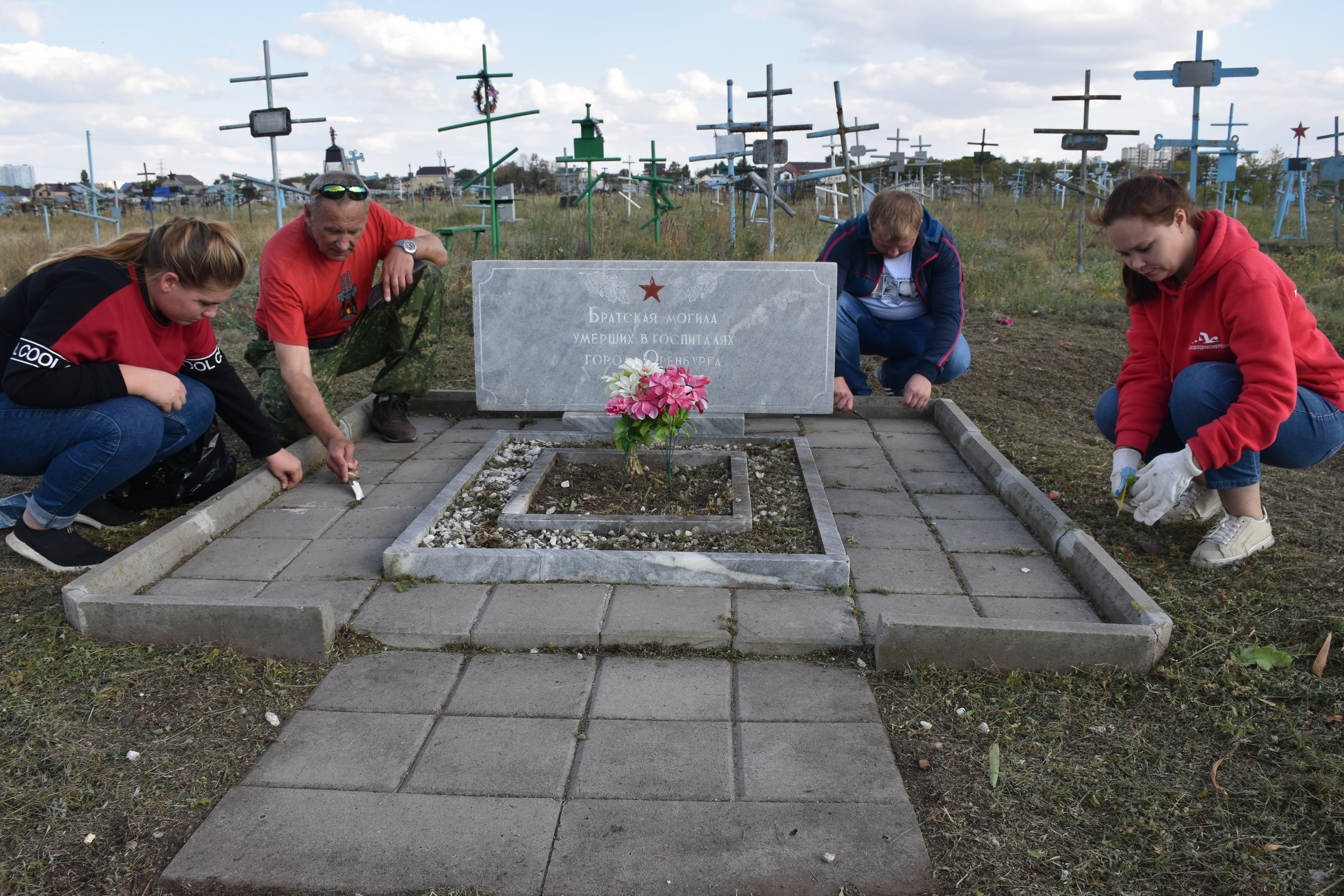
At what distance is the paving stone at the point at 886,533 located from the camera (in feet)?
11.5

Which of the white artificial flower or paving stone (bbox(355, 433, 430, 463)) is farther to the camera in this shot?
paving stone (bbox(355, 433, 430, 463))

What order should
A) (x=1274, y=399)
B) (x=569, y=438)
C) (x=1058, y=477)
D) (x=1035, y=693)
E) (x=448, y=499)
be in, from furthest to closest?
(x=569, y=438) → (x=1058, y=477) → (x=448, y=499) → (x=1274, y=399) → (x=1035, y=693)

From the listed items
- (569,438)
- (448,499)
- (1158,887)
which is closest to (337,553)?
(448,499)

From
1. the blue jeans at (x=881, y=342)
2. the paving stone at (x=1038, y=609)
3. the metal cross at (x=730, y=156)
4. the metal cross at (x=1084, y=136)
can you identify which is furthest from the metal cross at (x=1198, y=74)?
the paving stone at (x=1038, y=609)

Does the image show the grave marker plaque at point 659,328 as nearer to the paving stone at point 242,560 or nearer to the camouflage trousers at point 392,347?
the camouflage trousers at point 392,347

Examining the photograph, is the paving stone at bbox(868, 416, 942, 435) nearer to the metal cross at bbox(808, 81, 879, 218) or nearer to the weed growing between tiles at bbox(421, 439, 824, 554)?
the weed growing between tiles at bbox(421, 439, 824, 554)

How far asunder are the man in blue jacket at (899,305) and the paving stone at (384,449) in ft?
7.72

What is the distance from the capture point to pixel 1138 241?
10.1ft

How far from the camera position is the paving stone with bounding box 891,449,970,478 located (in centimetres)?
444

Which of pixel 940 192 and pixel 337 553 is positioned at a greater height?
pixel 940 192

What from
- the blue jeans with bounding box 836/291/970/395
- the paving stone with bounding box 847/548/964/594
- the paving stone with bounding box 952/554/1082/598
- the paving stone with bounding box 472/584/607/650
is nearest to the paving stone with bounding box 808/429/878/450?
the blue jeans with bounding box 836/291/970/395

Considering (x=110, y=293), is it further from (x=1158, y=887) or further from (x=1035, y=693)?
(x=1158, y=887)

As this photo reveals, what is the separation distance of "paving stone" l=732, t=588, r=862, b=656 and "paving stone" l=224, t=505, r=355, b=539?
178cm

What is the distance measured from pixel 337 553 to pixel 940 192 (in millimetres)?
30680
